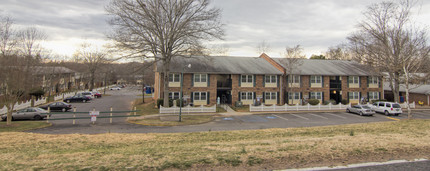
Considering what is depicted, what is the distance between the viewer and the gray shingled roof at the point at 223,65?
31.4 m

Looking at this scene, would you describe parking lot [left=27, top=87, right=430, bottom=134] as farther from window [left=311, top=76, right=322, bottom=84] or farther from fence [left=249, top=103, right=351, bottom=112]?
window [left=311, top=76, right=322, bottom=84]

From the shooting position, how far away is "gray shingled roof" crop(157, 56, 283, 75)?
103 feet

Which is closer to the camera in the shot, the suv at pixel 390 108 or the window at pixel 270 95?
the suv at pixel 390 108

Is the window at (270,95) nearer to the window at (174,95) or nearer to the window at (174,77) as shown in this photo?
the window at (174,95)

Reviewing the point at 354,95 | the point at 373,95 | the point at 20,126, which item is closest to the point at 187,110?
the point at 20,126

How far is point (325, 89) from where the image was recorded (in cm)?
3541

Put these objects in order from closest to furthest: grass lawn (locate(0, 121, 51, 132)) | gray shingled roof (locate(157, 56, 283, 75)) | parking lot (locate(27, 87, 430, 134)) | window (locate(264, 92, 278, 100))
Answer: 1. grass lawn (locate(0, 121, 51, 132))
2. parking lot (locate(27, 87, 430, 134))
3. gray shingled roof (locate(157, 56, 283, 75))
4. window (locate(264, 92, 278, 100))

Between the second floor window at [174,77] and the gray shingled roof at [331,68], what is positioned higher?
Result: the gray shingled roof at [331,68]

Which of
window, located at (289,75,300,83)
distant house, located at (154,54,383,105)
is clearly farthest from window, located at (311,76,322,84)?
window, located at (289,75,300,83)

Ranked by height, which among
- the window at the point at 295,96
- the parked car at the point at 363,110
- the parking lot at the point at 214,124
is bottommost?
the parking lot at the point at 214,124

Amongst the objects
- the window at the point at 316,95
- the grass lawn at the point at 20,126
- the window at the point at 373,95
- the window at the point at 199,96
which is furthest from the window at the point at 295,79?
the grass lawn at the point at 20,126

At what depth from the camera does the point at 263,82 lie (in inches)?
1325

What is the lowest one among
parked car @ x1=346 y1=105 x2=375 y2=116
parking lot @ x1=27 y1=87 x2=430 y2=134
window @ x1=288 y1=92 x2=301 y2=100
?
parking lot @ x1=27 y1=87 x2=430 y2=134

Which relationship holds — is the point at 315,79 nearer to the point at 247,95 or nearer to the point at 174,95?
the point at 247,95
